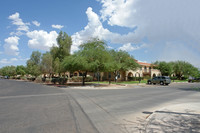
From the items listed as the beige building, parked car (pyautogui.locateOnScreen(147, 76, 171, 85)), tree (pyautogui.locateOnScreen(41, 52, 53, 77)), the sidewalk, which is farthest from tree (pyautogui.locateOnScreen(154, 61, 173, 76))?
the sidewalk

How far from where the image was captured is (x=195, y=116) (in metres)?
6.46

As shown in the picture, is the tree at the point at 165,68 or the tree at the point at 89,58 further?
the tree at the point at 165,68

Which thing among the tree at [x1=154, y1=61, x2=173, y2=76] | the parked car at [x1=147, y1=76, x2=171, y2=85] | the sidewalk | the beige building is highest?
the tree at [x1=154, y1=61, x2=173, y2=76]

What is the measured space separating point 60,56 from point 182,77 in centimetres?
5591

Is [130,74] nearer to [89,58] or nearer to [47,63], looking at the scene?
[47,63]

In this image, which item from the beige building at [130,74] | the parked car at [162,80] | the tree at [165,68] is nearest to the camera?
the parked car at [162,80]

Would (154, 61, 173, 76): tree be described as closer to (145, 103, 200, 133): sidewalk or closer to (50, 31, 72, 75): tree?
(50, 31, 72, 75): tree

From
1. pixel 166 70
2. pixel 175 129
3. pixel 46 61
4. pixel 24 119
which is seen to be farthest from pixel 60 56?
pixel 166 70

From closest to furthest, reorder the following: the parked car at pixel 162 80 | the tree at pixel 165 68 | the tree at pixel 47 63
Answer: the parked car at pixel 162 80
the tree at pixel 47 63
the tree at pixel 165 68

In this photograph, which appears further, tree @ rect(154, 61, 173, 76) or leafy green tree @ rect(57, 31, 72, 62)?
tree @ rect(154, 61, 173, 76)

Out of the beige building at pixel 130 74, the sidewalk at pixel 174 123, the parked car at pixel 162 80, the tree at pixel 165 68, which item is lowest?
the sidewalk at pixel 174 123

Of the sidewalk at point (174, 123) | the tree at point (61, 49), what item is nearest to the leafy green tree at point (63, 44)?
the tree at point (61, 49)

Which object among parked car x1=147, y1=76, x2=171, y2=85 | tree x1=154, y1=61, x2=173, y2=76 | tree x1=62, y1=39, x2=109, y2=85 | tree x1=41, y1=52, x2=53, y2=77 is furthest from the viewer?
tree x1=154, y1=61, x2=173, y2=76

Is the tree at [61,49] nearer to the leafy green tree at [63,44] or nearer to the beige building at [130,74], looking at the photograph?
the leafy green tree at [63,44]
